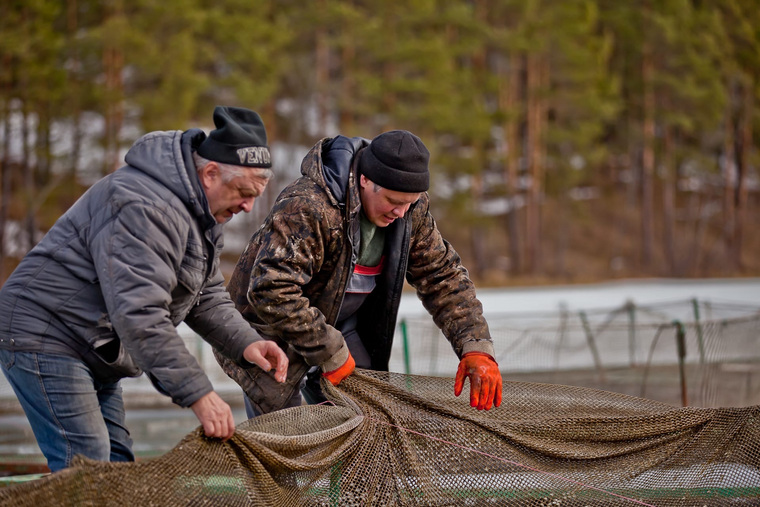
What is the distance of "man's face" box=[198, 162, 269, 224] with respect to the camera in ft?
9.67

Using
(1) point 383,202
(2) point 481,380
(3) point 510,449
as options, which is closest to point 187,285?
(1) point 383,202

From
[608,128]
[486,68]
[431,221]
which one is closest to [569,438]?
[431,221]

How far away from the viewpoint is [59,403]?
2.83 m

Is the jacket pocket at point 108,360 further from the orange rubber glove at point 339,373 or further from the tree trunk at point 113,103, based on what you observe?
the tree trunk at point 113,103

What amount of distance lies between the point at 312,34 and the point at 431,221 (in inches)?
976

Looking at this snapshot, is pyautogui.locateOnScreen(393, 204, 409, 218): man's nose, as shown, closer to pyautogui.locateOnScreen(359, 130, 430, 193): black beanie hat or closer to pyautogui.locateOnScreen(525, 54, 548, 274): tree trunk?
pyautogui.locateOnScreen(359, 130, 430, 193): black beanie hat

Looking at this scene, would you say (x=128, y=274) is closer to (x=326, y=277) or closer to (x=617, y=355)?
(x=326, y=277)

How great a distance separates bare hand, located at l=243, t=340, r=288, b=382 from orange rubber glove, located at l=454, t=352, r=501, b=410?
0.90 meters

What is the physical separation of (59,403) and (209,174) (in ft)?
3.08

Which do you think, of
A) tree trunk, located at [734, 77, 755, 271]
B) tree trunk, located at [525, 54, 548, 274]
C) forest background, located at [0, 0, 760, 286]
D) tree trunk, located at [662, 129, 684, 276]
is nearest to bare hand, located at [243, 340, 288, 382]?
forest background, located at [0, 0, 760, 286]

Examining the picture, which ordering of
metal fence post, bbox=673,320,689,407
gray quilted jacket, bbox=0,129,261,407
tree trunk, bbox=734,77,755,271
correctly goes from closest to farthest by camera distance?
gray quilted jacket, bbox=0,129,261,407
metal fence post, bbox=673,320,689,407
tree trunk, bbox=734,77,755,271

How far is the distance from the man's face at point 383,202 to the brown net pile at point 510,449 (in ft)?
2.29

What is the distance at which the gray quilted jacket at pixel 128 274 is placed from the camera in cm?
259

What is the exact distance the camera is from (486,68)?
32031 millimetres
